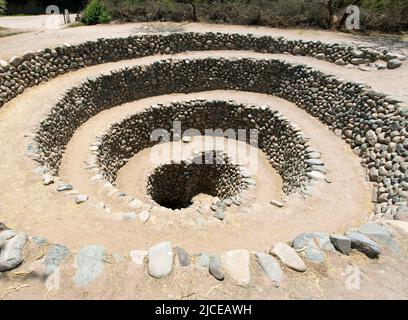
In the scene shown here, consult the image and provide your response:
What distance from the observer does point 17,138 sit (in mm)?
10047

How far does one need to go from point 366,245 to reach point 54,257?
4963mm

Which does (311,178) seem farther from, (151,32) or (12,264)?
(151,32)

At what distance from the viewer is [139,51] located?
16781 millimetres

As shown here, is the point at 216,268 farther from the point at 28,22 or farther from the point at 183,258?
the point at 28,22

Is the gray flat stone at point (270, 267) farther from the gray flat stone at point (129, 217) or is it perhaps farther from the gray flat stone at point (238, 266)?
the gray flat stone at point (129, 217)

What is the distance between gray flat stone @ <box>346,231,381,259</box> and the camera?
513cm

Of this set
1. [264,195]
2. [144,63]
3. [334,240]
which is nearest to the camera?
[334,240]

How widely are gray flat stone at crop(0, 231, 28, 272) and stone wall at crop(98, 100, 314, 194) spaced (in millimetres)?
6745

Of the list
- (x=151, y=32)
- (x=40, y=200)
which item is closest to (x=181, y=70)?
(x=151, y=32)

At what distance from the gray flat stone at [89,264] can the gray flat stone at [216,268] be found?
5.44ft

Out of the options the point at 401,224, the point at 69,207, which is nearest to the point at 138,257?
the point at 69,207

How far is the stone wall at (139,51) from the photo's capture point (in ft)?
41.8

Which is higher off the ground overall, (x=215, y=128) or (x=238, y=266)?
(x=238, y=266)
